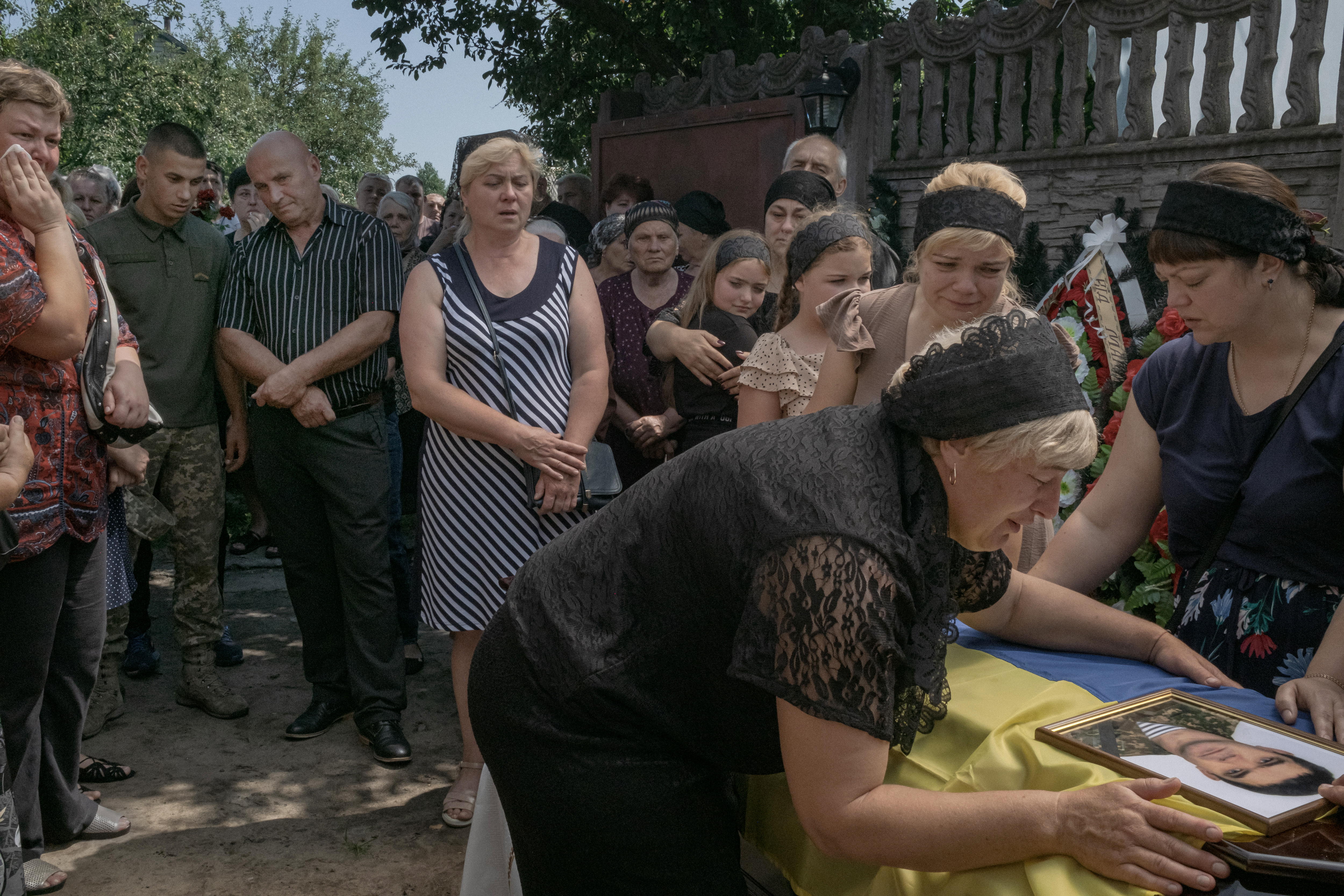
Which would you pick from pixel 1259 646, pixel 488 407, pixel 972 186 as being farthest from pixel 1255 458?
pixel 488 407

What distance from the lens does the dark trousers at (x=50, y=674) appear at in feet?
8.63

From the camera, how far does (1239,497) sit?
2.05 meters

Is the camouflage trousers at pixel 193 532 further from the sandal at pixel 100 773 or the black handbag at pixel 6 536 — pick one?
the black handbag at pixel 6 536

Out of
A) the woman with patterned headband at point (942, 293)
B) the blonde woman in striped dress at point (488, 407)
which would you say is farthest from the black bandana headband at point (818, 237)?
the blonde woman in striped dress at point (488, 407)

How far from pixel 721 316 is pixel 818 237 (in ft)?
2.34

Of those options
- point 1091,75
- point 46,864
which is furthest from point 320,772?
point 1091,75

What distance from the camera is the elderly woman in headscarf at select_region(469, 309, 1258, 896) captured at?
1.37 metres

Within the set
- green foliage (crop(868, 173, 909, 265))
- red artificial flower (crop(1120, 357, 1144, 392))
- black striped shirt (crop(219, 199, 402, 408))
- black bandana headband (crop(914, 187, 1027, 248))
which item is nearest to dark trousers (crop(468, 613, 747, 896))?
black bandana headband (crop(914, 187, 1027, 248))

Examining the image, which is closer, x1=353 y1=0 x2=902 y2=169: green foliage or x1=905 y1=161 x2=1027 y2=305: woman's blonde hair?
x1=905 y1=161 x2=1027 y2=305: woman's blonde hair

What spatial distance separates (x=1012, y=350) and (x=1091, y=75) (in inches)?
192

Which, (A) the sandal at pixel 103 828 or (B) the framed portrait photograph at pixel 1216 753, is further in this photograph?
(A) the sandal at pixel 103 828

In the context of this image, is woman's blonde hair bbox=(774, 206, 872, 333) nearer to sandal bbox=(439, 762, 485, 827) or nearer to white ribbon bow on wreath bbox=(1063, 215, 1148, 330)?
white ribbon bow on wreath bbox=(1063, 215, 1148, 330)

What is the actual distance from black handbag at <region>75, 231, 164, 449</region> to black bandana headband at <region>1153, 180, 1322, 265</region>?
265 cm

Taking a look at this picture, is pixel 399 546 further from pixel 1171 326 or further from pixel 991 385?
pixel 991 385
